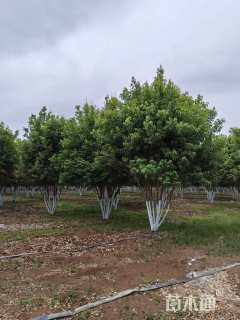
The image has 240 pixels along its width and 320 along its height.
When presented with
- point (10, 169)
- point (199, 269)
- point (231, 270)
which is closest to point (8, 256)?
point (199, 269)

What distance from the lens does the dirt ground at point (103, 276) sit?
5.94 meters

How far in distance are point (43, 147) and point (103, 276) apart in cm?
1214

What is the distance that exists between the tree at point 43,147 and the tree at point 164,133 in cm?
654

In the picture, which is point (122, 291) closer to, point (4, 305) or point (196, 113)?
point (4, 305)

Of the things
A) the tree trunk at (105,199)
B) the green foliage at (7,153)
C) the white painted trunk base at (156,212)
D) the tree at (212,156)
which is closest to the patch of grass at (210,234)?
the white painted trunk base at (156,212)

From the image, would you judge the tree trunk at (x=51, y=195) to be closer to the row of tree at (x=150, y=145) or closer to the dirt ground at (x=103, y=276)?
the row of tree at (x=150, y=145)

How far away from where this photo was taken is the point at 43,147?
18500 mm

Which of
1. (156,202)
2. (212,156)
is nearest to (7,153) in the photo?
(156,202)

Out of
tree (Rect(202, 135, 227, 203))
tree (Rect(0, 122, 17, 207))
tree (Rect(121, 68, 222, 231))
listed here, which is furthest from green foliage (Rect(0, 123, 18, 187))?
tree (Rect(202, 135, 227, 203))

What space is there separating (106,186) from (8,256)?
27.7 ft

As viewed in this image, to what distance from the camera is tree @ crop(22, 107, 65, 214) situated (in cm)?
1803

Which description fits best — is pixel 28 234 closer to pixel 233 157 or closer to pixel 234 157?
pixel 234 157

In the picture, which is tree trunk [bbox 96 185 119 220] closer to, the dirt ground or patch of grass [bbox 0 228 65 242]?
patch of grass [bbox 0 228 65 242]

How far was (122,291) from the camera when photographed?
6711 mm
